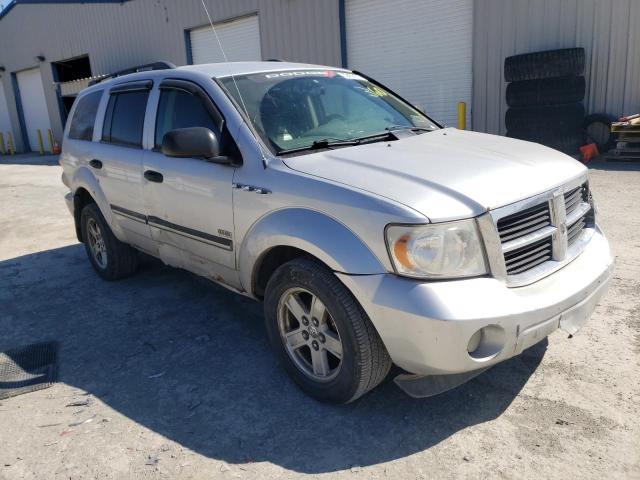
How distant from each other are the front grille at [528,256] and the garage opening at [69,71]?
25183mm

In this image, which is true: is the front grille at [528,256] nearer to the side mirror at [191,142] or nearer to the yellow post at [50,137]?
the side mirror at [191,142]

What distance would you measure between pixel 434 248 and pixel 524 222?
56cm

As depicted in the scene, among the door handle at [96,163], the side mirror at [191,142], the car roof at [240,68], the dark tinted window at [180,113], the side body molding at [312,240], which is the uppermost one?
the car roof at [240,68]

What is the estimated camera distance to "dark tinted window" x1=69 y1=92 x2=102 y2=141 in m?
5.11

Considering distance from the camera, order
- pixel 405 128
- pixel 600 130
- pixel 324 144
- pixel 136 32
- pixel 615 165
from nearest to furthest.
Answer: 1. pixel 324 144
2. pixel 405 128
3. pixel 615 165
4. pixel 600 130
5. pixel 136 32

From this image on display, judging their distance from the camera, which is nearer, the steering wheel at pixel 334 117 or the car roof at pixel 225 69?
the steering wheel at pixel 334 117

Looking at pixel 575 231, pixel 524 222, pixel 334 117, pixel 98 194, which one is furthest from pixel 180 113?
Result: pixel 575 231

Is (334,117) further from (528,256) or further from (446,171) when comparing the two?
(528,256)

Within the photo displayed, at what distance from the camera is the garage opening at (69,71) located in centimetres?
2436

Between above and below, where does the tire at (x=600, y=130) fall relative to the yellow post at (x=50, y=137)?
above

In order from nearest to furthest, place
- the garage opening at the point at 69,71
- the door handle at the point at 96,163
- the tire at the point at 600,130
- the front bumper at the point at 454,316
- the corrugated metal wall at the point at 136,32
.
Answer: the front bumper at the point at 454,316, the door handle at the point at 96,163, the tire at the point at 600,130, the corrugated metal wall at the point at 136,32, the garage opening at the point at 69,71

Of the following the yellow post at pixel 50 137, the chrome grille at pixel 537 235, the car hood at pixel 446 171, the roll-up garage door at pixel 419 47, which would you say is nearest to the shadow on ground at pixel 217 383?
the chrome grille at pixel 537 235

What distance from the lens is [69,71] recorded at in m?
26.2

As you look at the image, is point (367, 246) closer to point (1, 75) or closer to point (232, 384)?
point (232, 384)
